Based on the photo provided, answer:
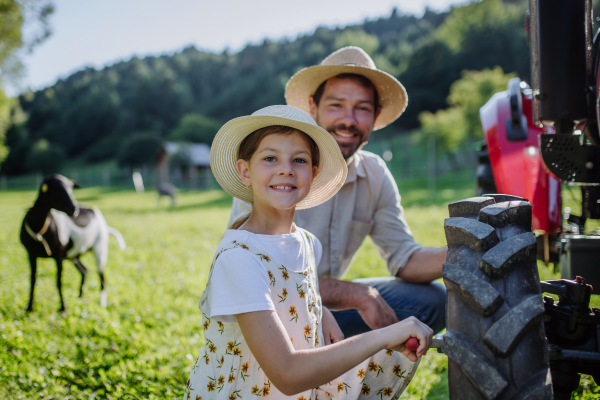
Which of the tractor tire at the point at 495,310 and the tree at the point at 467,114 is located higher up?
the tree at the point at 467,114

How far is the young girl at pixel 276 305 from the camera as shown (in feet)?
4.29

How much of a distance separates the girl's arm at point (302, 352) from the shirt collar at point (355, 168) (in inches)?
55.5

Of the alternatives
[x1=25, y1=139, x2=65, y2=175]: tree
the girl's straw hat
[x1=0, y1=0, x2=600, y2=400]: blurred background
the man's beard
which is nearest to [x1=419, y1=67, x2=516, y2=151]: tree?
[x1=0, y1=0, x2=600, y2=400]: blurred background

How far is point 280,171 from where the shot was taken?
64.6 inches

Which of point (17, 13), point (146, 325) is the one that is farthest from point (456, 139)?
point (146, 325)

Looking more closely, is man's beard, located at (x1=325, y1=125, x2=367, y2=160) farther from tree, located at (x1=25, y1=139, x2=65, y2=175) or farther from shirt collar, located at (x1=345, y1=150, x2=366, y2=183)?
tree, located at (x1=25, y1=139, x2=65, y2=175)

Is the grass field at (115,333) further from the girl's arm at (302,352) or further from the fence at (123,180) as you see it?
the fence at (123,180)

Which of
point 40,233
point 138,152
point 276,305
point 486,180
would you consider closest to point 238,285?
point 276,305

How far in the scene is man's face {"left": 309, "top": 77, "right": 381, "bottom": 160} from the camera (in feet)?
8.48

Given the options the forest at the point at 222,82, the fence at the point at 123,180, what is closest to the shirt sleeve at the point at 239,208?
the fence at the point at 123,180

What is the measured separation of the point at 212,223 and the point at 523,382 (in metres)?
11.9

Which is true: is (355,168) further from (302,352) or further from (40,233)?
(40,233)

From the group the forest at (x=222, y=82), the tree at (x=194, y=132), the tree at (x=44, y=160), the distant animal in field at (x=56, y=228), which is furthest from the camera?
the tree at (x=194, y=132)

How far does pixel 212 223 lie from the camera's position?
12539 mm
